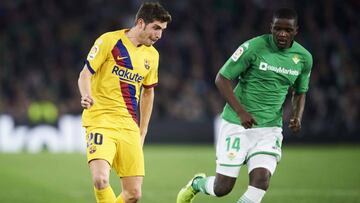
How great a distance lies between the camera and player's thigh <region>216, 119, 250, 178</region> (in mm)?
7918

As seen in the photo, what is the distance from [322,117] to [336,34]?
3054mm

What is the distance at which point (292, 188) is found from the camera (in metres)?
12.4

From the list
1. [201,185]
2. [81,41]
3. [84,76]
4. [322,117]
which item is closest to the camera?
[84,76]

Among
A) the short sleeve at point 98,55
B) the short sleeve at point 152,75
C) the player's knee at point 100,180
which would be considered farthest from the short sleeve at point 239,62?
the player's knee at point 100,180

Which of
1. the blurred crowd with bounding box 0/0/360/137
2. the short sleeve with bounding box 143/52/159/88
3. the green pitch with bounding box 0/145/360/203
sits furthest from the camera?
the blurred crowd with bounding box 0/0/360/137

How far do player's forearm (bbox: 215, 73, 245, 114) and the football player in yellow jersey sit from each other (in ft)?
2.54

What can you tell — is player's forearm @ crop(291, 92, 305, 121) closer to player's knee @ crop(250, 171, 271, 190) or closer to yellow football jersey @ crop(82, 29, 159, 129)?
player's knee @ crop(250, 171, 271, 190)

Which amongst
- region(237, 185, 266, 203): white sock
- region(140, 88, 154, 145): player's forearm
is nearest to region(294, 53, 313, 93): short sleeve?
region(237, 185, 266, 203): white sock

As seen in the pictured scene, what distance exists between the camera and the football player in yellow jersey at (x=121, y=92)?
24.3 ft

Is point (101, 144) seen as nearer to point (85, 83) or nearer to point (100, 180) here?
point (100, 180)

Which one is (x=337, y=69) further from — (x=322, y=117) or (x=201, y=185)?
(x=201, y=185)

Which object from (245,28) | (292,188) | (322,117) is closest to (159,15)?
(292,188)

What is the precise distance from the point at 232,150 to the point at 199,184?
82 cm

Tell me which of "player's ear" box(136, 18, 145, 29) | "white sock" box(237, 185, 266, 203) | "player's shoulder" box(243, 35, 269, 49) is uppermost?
"player's ear" box(136, 18, 145, 29)
